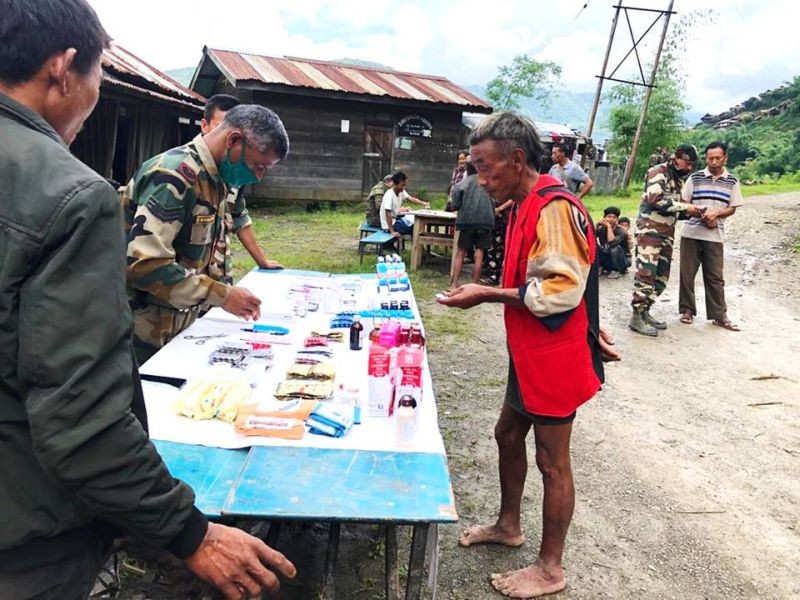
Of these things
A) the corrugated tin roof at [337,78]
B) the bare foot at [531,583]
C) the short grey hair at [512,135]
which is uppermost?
the corrugated tin roof at [337,78]

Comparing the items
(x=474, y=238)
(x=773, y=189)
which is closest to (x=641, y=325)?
(x=474, y=238)

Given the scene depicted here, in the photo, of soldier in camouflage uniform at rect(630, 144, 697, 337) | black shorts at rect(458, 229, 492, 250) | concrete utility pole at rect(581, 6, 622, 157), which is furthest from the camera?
concrete utility pole at rect(581, 6, 622, 157)

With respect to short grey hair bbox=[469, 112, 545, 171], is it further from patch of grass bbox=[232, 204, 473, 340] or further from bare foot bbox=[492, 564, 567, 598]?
patch of grass bbox=[232, 204, 473, 340]

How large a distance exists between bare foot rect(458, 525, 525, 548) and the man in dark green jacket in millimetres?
1987

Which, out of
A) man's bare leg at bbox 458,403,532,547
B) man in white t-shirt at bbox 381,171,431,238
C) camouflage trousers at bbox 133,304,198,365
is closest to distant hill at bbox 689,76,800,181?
man in white t-shirt at bbox 381,171,431,238

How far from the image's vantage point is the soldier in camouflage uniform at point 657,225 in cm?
568

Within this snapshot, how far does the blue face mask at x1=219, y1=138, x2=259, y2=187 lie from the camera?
9.17 feet

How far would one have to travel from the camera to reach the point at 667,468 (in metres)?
3.53

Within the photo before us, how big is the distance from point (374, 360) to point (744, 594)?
6.72 feet

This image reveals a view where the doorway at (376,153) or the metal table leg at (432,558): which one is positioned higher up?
the doorway at (376,153)

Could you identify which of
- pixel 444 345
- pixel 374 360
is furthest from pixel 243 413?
pixel 444 345

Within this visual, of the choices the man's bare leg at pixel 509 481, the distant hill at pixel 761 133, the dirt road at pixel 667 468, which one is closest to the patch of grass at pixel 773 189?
the distant hill at pixel 761 133

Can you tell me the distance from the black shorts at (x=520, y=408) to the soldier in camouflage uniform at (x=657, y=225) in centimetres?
411

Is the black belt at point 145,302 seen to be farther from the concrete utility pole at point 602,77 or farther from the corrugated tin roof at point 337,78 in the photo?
the concrete utility pole at point 602,77
